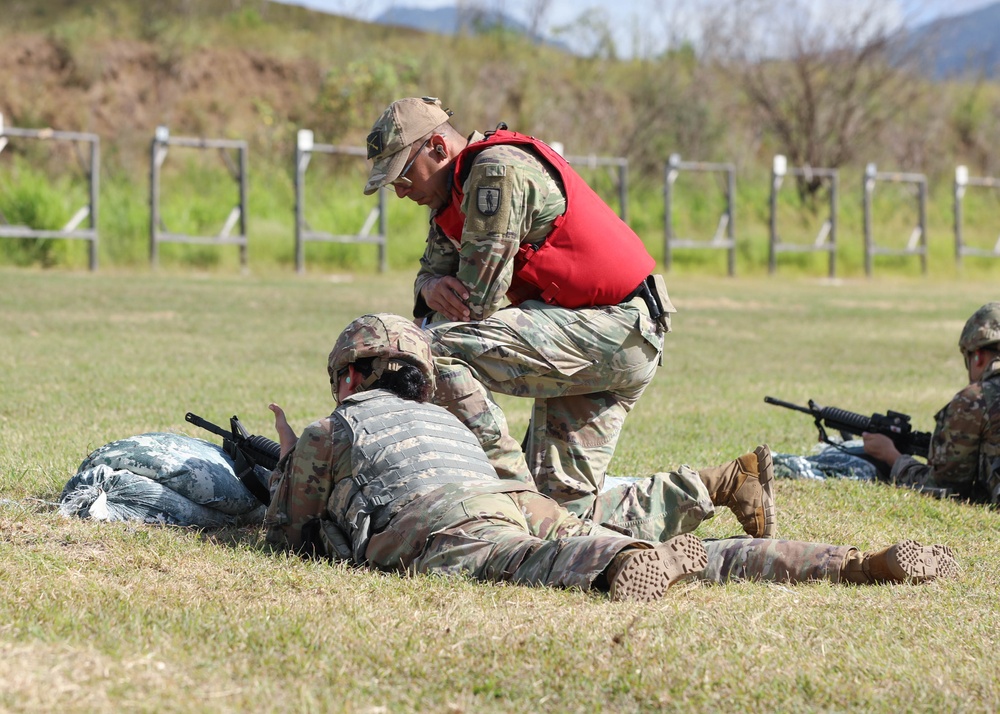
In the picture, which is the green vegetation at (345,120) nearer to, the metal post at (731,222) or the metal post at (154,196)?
the metal post at (154,196)

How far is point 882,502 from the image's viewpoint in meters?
6.17

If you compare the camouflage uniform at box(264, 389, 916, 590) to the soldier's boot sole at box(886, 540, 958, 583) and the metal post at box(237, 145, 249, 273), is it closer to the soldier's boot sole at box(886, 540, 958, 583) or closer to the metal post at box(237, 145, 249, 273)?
the soldier's boot sole at box(886, 540, 958, 583)

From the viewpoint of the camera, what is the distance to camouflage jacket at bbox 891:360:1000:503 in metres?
5.99

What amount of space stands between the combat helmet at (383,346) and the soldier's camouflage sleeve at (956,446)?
2.87m

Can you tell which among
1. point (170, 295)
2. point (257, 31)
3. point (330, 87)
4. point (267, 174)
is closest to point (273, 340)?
point (170, 295)

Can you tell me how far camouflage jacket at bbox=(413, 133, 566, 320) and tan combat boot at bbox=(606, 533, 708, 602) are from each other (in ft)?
4.36

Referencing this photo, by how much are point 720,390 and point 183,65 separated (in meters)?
25.2

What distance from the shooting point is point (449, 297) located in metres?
5.03

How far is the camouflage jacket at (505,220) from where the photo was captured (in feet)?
15.4

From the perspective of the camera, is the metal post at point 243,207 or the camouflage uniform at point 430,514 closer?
the camouflage uniform at point 430,514

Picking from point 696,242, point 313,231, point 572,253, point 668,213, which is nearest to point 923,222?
point 696,242

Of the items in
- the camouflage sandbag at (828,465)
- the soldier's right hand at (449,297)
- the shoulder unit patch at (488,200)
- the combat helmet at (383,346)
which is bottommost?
the camouflage sandbag at (828,465)

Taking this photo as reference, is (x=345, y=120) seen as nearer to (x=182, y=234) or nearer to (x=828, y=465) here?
(x=182, y=234)

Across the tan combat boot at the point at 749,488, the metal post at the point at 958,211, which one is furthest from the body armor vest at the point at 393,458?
the metal post at the point at 958,211
